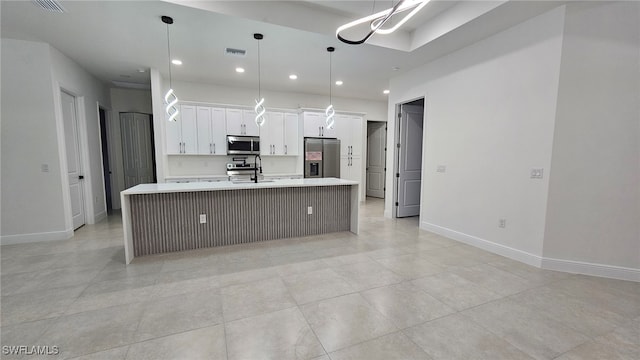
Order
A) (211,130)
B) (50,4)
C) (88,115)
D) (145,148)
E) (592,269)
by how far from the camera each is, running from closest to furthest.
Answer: (50,4)
(592,269)
(88,115)
(211,130)
(145,148)

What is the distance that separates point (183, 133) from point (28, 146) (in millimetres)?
2243

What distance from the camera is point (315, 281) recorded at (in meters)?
2.64

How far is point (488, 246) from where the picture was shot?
353 cm

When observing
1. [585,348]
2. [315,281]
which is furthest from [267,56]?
[585,348]

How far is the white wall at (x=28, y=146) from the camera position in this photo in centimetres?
356

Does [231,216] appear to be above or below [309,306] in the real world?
above

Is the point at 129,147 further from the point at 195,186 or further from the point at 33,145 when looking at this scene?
the point at 195,186

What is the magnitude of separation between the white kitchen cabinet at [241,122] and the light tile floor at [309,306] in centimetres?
319

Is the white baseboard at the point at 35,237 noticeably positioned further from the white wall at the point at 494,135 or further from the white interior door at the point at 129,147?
the white wall at the point at 494,135

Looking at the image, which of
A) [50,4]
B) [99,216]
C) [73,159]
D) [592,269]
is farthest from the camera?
[99,216]

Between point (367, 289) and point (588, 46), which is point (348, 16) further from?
point (367, 289)

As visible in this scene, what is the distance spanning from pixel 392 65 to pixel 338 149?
8.46 ft

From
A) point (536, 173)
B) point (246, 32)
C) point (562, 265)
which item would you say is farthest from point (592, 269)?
point (246, 32)

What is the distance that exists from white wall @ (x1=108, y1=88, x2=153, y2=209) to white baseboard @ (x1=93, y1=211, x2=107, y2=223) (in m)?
0.76
